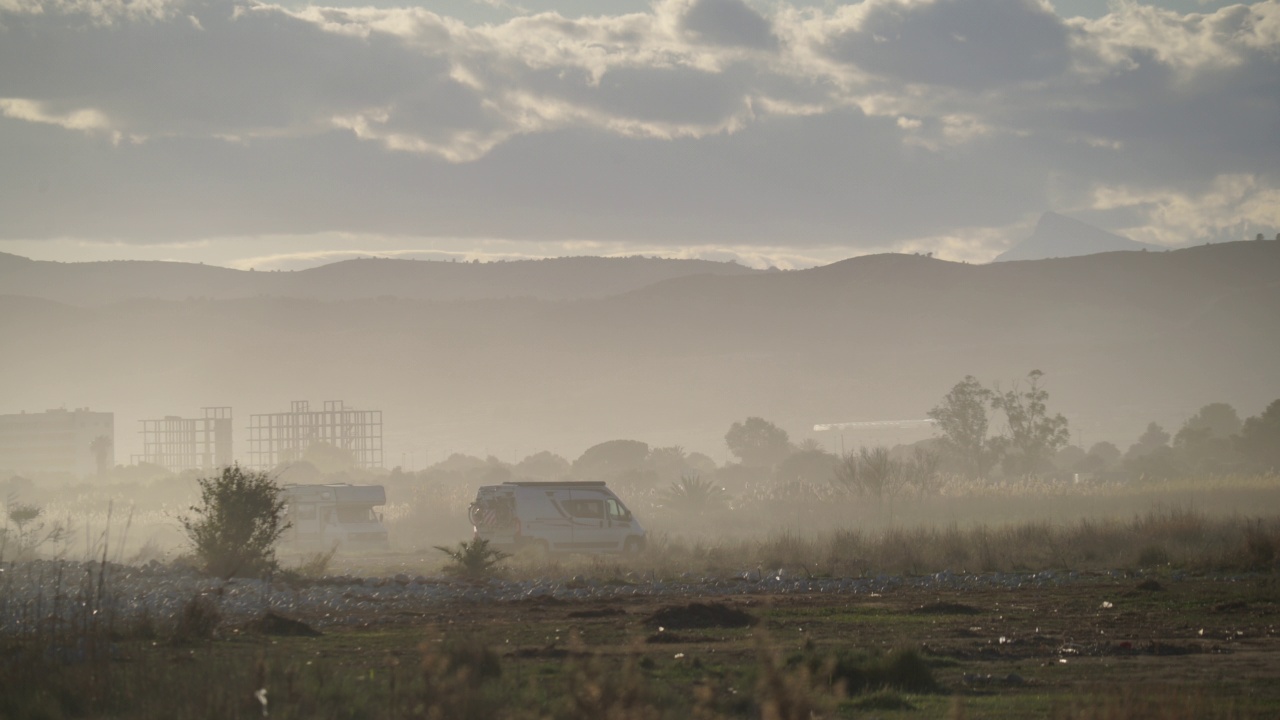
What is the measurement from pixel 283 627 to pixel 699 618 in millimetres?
4807

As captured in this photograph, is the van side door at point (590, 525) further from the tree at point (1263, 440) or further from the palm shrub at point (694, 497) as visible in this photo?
the tree at point (1263, 440)

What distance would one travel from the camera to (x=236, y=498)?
23.1 m

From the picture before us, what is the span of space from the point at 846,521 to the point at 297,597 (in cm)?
2291

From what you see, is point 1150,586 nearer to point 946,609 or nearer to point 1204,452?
point 946,609

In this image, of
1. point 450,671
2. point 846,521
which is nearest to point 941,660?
point 450,671

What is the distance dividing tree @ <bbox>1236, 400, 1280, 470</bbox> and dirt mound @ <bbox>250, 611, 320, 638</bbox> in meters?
47.7

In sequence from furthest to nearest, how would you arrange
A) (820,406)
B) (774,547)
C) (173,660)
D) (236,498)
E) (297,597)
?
1. (820,406)
2. (774,547)
3. (236,498)
4. (297,597)
5. (173,660)

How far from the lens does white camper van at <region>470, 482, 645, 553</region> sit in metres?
29.8

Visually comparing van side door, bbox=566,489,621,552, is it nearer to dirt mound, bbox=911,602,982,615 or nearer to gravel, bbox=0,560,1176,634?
gravel, bbox=0,560,1176,634

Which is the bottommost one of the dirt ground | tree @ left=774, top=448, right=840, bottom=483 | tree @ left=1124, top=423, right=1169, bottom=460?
the dirt ground

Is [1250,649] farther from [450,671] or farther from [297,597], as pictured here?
[297,597]

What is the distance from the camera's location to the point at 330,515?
3734 cm

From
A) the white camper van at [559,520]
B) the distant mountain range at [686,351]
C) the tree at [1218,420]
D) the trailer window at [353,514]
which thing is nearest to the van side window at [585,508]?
the white camper van at [559,520]

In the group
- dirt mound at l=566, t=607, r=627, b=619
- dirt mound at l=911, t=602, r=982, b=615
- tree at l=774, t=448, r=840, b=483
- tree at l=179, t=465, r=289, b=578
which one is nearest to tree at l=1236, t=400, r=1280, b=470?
tree at l=774, t=448, r=840, b=483
